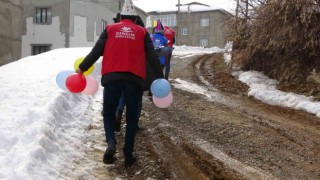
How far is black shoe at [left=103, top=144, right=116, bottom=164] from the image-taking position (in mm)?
4429

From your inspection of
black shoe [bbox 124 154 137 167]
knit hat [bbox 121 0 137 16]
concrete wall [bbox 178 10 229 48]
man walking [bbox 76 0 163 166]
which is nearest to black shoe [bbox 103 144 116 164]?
man walking [bbox 76 0 163 166]

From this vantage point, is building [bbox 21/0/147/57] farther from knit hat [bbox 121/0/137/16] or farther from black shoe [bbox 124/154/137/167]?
black shoe [bbox 124/154/137/167]

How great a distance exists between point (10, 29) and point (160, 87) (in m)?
18.3

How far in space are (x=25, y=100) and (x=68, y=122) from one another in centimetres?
95

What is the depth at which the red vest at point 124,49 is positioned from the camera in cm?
430

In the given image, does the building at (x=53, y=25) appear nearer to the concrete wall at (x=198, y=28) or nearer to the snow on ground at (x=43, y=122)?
the snow on ground at (x=43, y=122)

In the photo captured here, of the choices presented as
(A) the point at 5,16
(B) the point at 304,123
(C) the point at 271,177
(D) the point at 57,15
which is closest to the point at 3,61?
(A) the point at 5,16

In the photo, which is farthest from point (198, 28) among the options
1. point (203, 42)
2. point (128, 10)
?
point (128, 10)

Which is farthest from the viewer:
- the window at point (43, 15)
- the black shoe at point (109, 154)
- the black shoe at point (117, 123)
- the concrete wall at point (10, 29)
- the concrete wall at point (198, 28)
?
the concrete wall at point (198, 28)

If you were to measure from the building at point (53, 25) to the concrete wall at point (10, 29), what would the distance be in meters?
10.2

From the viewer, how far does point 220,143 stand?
566cm

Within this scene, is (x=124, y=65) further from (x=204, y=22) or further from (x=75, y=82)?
(x=204, y=22)

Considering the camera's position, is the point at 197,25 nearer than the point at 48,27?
No

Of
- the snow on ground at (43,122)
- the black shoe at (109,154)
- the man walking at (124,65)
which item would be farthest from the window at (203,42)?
the black shoe at (109,154)
